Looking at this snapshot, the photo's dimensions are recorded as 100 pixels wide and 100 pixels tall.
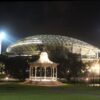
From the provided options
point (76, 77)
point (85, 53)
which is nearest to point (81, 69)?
point (76, 77)

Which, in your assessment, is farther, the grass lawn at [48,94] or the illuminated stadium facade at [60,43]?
the illuminated stadium facade at [60,43]

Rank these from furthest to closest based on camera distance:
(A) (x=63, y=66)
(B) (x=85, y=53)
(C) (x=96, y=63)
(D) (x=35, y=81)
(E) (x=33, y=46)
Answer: (B) (x=85, y=53)
(E) (x=33, y=46)
(C) (x=96, y=63)
(A) (x=63, y=66)
(D) (x=35, y=81)

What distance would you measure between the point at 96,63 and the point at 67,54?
15600mm

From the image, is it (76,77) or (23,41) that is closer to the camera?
(76,77)

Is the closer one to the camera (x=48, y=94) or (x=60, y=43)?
(x=48, y=94)

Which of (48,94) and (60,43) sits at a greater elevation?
(60,43)

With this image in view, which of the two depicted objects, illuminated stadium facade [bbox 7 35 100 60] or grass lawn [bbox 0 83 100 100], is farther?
illuminated stadium facade [bbox 7 35 100 60]

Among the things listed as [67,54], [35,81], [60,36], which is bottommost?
[35,81]

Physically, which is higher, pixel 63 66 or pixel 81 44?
pixel 81 44

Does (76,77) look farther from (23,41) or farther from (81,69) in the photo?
(23,41)

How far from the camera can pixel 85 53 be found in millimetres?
139875

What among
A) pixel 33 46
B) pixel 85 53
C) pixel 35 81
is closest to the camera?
pixel 35 81

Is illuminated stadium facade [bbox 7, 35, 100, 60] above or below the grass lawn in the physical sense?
above

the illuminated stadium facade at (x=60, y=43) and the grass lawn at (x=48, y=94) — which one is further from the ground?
the illuminated stadium facade at (x=60, y=43)
